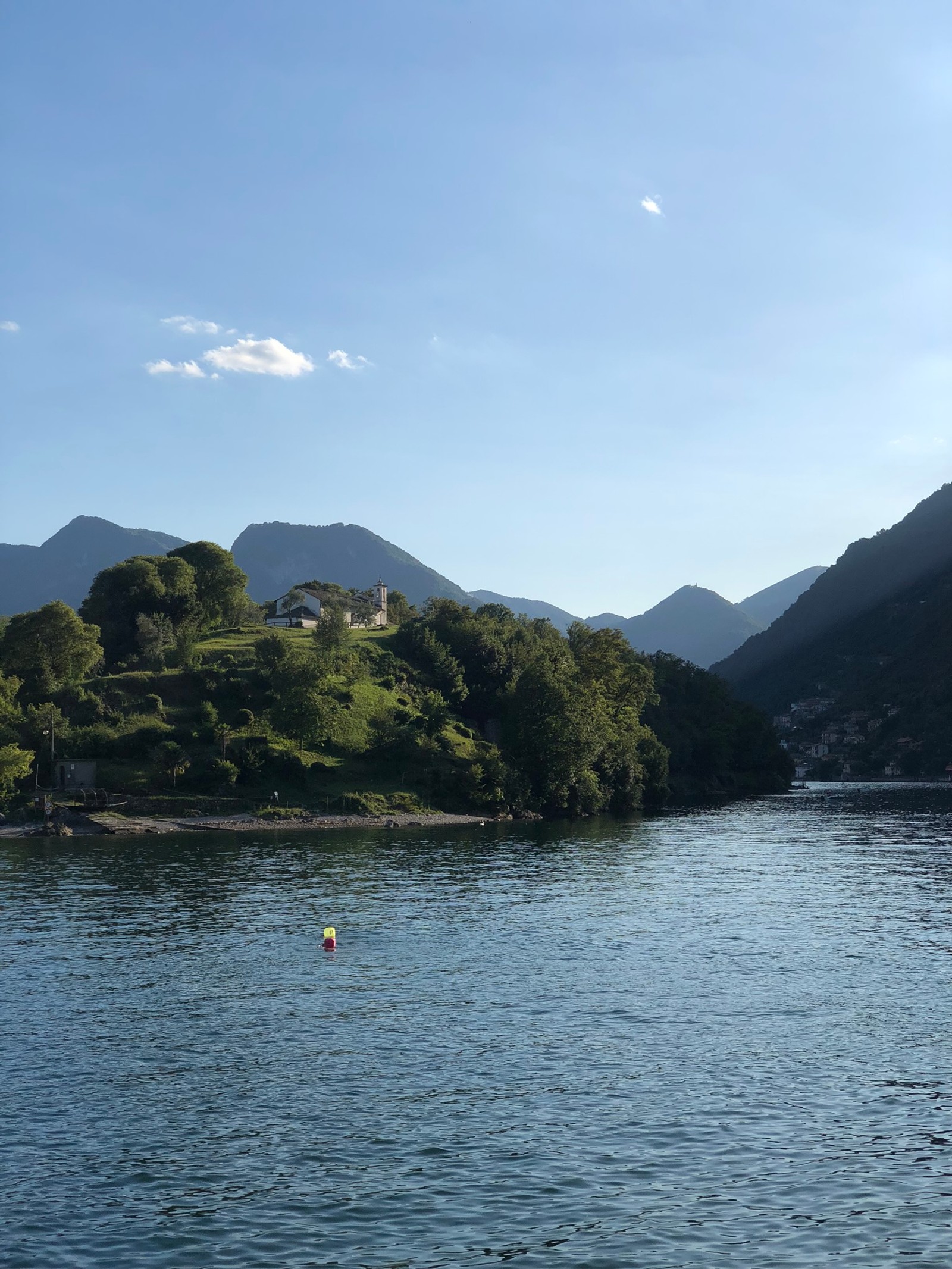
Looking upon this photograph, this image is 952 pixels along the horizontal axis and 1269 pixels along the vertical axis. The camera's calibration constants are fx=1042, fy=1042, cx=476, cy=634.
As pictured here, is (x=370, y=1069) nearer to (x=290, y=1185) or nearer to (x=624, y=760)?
(x=290, y=1185)

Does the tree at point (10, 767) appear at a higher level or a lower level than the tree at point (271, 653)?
lower

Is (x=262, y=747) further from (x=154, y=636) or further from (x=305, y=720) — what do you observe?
(x=154, y=636)

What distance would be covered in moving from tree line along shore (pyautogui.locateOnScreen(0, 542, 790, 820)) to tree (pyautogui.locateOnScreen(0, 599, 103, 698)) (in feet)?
0.86

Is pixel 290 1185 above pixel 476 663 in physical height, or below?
below

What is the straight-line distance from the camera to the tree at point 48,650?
494ft

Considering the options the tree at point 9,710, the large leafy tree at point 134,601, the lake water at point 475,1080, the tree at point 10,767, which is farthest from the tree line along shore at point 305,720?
the lake water at point 475,1080

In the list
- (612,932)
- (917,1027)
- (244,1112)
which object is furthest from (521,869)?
(244,1112)

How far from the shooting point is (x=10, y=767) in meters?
120

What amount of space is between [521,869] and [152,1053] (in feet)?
166

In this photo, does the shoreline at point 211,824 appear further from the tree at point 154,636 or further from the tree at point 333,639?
the tree at point 154,636

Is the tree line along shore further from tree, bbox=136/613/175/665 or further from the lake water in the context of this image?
the lake water

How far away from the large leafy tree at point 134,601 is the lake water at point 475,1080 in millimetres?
115629

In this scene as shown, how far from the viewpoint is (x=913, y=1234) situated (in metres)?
22.4

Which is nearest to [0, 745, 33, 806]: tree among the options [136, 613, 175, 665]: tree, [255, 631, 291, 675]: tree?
[255, 631, 291, 675]: tree
